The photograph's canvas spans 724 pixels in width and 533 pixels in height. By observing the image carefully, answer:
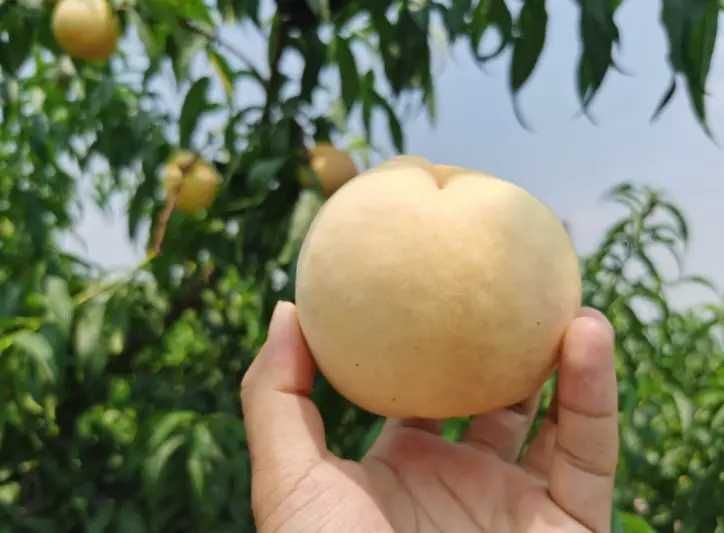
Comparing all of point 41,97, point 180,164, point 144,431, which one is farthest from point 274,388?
point 41,97

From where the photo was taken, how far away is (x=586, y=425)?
2.84 feet

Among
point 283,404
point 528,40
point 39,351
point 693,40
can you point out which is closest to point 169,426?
point 39,351

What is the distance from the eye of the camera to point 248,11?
58.7 inches

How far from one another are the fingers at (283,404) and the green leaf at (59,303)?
0.63 metres

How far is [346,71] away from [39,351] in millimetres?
615

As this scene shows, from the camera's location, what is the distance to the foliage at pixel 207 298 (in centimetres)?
142

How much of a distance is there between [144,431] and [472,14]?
78 cm

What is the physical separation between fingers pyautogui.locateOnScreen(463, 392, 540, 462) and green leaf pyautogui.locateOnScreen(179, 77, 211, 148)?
95 cm

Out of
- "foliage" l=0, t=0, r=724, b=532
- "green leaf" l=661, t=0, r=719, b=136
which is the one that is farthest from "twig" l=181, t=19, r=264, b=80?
"green leaf" l=661, t=0, r=719, b=136

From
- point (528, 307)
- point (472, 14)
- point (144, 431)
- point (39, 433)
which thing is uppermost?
point (472, 14)

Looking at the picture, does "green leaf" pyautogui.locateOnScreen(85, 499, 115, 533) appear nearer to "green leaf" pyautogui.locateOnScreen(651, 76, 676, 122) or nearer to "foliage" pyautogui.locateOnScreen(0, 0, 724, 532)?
"foliage" pyautogui.locateOnScreen(0, 0, 724, 532)

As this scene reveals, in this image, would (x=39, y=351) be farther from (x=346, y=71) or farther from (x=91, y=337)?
(x=346, y=71)

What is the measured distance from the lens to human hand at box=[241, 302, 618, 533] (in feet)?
2.82

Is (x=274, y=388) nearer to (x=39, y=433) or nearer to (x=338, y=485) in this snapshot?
(x=338, y=485)
